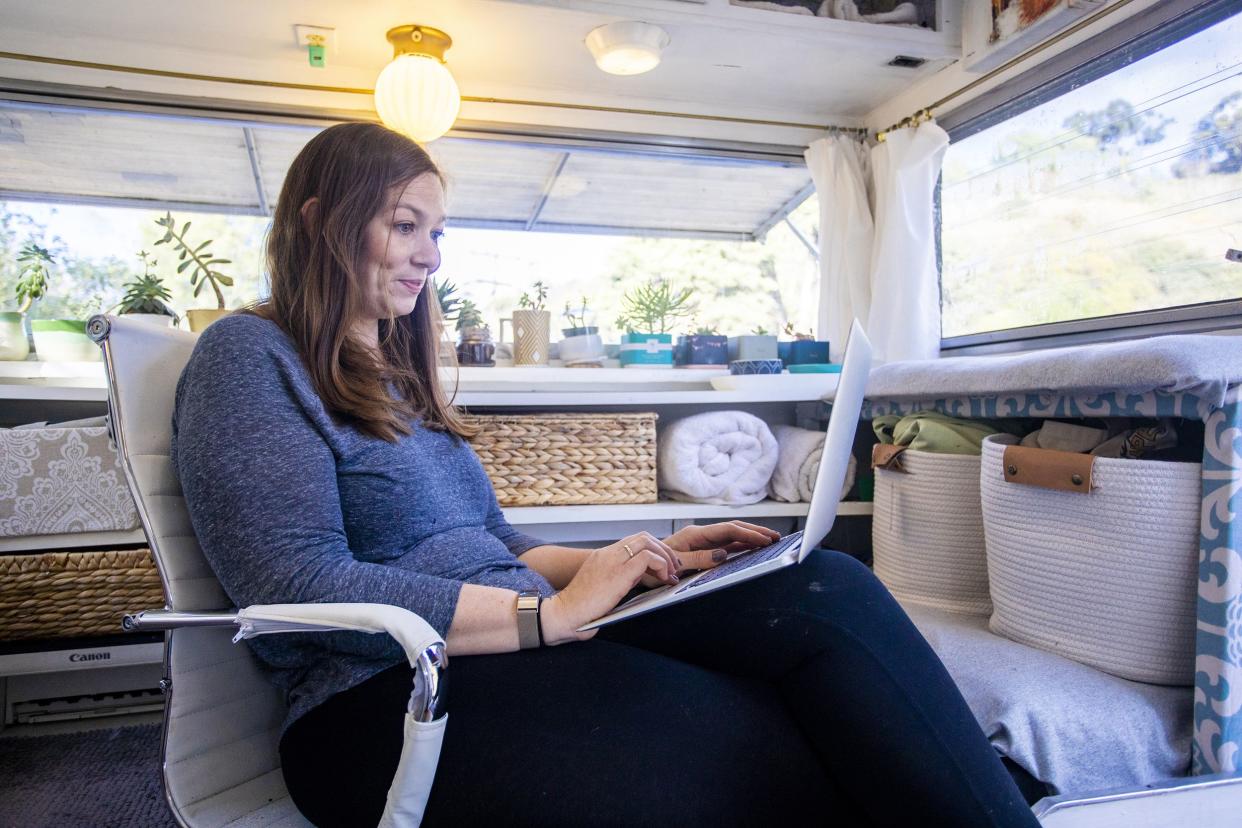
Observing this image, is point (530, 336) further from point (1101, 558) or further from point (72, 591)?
point (1101, 558)

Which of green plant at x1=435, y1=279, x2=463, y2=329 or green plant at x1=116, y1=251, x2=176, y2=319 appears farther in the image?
green plant at x1=435, y1=279, x2=463, y2=329

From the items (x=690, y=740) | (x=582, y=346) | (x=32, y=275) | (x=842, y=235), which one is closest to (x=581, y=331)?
(x=582, y=346)

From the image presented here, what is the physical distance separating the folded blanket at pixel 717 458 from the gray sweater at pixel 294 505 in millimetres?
1053

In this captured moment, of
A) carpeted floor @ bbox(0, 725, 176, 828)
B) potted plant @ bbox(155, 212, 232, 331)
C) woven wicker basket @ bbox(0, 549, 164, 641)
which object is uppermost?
potted plant @ bbox(155, 212, 232, 331)

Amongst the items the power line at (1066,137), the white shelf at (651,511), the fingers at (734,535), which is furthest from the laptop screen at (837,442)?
the power line at (1066,137)

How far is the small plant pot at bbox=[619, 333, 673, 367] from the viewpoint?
2.25 m

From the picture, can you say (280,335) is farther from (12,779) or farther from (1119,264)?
(1119,264)

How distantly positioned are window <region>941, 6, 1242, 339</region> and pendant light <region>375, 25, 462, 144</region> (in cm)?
141

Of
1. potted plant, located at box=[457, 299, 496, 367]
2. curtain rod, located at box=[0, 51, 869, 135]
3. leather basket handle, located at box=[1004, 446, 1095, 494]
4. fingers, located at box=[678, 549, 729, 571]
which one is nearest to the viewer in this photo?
fingers, located at box=[678, 549, 729, 571]

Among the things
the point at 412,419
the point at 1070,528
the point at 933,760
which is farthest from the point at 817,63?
the point at 933,760

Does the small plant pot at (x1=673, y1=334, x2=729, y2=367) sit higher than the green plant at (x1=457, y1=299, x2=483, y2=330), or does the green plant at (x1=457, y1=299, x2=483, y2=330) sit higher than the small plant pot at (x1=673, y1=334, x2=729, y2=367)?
the green plant at (x1=457, y1=299, x2=483, y2=330)

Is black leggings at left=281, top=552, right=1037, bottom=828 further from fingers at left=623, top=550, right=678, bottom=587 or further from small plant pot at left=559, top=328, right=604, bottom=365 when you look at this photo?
small plant pot at left=559, top=328, right=604, bottom=365

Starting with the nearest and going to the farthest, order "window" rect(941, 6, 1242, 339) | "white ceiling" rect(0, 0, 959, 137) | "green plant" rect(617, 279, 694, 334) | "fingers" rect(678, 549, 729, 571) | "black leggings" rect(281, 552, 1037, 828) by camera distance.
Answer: "black leggings" rect(281, 552, 1037, 828) → "fingers" rect(678, 549, 729, 571) → "window" rect(941, 6, 1242, 339) → "white ceiling" rect(0, 0, 959, 137) → "green plant" rect(617, 279, 694, 334)

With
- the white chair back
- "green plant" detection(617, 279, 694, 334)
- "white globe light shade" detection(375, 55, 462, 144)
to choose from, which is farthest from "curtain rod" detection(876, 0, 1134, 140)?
the white chair back
